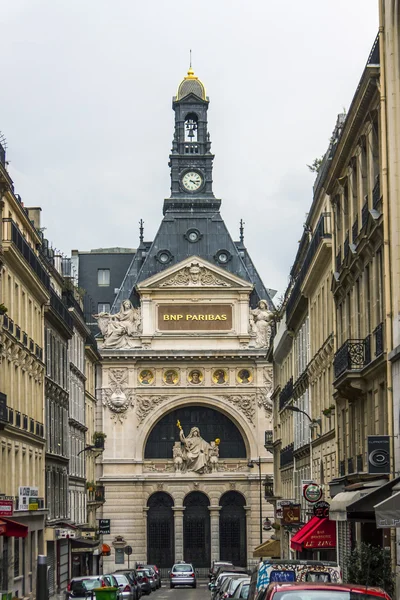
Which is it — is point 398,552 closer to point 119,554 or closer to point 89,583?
point 89,583

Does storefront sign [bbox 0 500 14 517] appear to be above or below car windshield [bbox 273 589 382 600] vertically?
above

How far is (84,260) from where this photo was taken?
374ft

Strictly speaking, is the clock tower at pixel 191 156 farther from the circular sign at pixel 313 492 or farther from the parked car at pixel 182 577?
the circular sign at pixel 313 492

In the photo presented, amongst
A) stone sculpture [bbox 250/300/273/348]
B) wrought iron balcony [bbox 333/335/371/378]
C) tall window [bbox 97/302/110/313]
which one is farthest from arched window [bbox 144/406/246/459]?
wrought iron balcony [bbox 333/335/371/378]

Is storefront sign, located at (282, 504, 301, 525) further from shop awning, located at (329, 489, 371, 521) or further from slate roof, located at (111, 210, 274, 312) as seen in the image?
slate roof, located at (111, 210, 274, 312)

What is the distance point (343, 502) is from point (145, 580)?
40538mm

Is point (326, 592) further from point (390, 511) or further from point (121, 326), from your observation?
point (121, 326)

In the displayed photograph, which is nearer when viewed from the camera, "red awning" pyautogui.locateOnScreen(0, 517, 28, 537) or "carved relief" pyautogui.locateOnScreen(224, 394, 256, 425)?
"red awning" pyautogui.locateOnScreen(0, 517, 28, 537)

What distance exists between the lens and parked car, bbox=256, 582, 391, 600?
1625 centimetres

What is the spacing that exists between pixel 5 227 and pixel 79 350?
35.6 m

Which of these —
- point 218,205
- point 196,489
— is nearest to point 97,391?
point 196,489

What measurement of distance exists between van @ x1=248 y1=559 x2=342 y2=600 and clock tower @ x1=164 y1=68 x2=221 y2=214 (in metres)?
78.7

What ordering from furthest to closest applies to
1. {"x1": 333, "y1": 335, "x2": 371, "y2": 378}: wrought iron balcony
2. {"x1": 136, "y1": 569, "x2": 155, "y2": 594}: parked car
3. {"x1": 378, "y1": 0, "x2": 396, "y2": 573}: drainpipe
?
{"x1": 136, "y1": 569, "x2": 155, "y2": 594}: parked car → {"x1": 333, "y1": 335, "x2": 371, "y2": 378}: wrought iron balcony → {"x1": 378, "y1": 0, "x2": 396, "y2": 573}: drainpipe

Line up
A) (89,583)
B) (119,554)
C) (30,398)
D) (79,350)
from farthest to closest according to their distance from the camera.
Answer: (119,554), (79,350), (30,398), (89,583)
